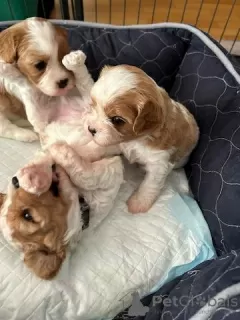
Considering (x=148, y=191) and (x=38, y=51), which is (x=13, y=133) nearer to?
(x=38, y=51)

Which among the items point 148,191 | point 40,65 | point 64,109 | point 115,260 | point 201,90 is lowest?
point 115,260

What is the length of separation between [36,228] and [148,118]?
0.64m

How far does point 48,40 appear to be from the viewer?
1746mm

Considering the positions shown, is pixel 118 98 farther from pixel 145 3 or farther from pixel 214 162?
pixel 145 3

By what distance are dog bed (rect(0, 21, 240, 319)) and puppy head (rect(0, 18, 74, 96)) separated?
62cm

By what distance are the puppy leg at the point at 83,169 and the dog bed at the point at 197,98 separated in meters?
0.47

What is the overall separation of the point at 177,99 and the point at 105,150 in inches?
27.6

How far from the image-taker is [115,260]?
1.81 meters

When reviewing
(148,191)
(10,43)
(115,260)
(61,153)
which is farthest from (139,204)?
(10,43)

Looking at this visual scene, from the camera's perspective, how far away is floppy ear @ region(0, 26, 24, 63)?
1740mm

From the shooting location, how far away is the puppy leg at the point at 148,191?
75.0 inches

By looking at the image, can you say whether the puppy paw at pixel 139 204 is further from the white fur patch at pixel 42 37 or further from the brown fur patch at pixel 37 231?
the white fur patch at pixel 42 37

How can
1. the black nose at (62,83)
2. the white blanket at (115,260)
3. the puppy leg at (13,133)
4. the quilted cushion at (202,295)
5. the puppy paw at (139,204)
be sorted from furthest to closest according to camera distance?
the puppy leg at (13,133) → the puppy paw at (139,204) → the black nose at (62,83) → the white blanket at (115,260) → the quilted cushion at (202,295)

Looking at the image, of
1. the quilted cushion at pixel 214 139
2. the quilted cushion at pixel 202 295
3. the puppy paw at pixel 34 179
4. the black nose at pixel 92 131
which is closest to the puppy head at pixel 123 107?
the black nose at pixel 92 131
